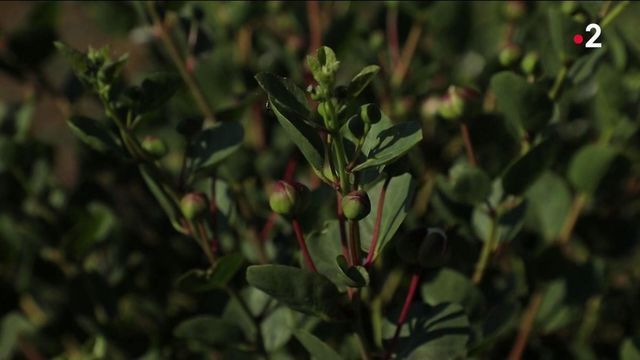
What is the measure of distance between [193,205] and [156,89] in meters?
0.14

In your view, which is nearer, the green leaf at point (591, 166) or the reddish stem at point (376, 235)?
the reddish stem at point (376, 235)

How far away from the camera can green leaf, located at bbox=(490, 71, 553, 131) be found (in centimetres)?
107

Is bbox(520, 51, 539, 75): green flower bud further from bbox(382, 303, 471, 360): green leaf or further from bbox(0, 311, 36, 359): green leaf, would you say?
bbox(0, 311, 36, 359): green leaf

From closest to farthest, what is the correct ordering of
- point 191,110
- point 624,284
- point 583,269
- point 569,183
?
1. point 583,269
2. point 569,183
3. point 191,110
4. point 624,284

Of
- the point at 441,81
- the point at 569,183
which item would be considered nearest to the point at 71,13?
the point at 441,81

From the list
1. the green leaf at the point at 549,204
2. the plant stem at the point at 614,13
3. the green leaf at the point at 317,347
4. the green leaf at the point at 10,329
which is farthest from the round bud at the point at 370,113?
the green leaf at the point at 10,329

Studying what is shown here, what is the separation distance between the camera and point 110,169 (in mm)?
1794

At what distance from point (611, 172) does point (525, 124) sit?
32 centimetres

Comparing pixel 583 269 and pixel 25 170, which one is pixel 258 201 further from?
pixel 583 269

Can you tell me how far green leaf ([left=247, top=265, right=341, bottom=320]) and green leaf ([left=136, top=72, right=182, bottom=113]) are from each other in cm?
27

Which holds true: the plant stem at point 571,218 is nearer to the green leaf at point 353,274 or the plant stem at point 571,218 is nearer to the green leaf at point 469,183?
the green leaf at point 469,183

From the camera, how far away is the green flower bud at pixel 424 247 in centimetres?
97

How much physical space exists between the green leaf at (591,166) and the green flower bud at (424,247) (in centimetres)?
44

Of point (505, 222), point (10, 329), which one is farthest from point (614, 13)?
point (10, 329)
